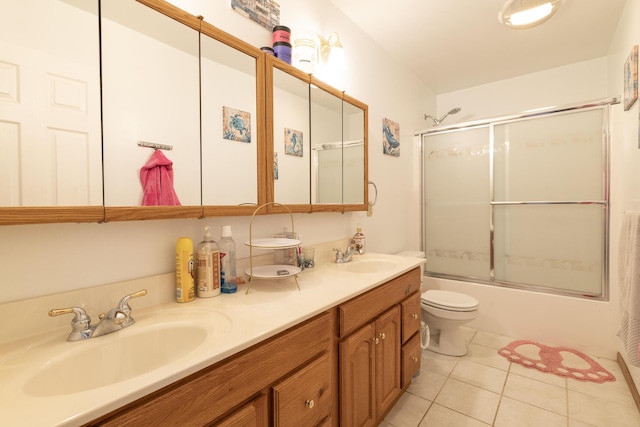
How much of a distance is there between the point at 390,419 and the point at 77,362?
58.6 inches

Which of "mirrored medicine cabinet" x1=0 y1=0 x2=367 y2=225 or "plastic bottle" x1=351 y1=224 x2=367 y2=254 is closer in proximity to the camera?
"mirrored medicine cabinet" x1=0 y1=0 x2=367 y2=225

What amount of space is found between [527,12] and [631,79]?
70 centimetres

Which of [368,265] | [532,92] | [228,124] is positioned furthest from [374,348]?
[532,92]

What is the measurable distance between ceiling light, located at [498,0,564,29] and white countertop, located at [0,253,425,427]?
182cm

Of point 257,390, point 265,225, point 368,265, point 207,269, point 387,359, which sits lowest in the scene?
point 387,359

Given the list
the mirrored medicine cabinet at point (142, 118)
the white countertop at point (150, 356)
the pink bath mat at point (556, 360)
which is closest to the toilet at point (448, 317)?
the pink bath mat at point (556, 360)

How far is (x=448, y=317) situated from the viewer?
6.86ft

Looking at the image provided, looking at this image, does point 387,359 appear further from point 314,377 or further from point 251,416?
point 251,416

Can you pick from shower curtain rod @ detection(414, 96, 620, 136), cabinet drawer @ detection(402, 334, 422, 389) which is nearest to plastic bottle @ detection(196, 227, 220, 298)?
cabinet drawer @ detection(402, 334, 422, 389)

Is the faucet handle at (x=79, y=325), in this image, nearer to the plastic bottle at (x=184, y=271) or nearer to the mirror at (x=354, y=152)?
the plastic bottle at (x=184, y=271)

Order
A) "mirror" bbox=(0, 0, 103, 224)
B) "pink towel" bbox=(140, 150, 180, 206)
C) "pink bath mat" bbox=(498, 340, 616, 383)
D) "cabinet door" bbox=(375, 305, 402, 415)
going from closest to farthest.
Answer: "mirror" bbox=(0, 0, 103, 224), "pink towel" bbox=(140, 150, 180, 206), "cabinet door" bbox=(375, 305, 402, 415), "pink bath mat" bbox=(498, 340, 616, 383)

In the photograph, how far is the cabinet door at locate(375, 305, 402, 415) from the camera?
1376 millimetres

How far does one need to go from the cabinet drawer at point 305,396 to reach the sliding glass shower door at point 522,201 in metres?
2.24

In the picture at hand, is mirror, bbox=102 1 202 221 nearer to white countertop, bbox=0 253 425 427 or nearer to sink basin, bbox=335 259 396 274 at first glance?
white countertop, bbox=0 253 425 427
